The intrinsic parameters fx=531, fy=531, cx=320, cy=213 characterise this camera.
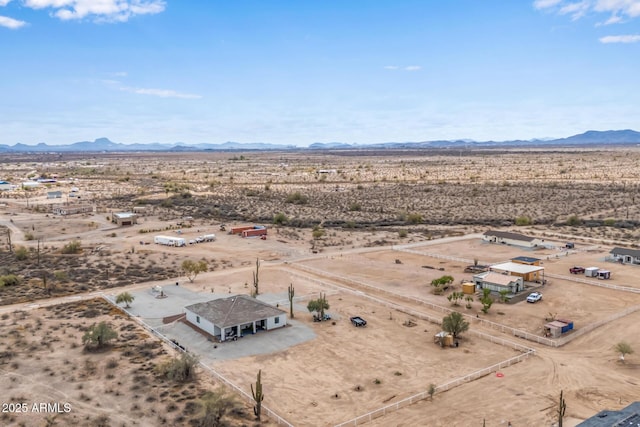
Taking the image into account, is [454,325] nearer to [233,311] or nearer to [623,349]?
[623,349]

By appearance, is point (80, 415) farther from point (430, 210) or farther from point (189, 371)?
point (430, 210)

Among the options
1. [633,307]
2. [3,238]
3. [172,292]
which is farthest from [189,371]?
[3,238]

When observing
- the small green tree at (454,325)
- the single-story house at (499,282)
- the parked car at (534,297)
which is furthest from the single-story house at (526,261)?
the small green tree at (454,325)

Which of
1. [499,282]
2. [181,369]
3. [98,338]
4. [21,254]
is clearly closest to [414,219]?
[499,282]

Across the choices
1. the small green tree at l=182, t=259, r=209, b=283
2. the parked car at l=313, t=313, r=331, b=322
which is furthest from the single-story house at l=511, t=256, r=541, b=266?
the small green tree at l=182, t=259, r=209, b=283

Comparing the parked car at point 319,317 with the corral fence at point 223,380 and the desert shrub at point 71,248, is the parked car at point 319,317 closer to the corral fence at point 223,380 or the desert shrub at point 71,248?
the corral fence at point 223,380

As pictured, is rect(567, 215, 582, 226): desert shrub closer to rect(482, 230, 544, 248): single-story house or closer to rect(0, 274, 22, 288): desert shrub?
rect(482, 230, 544, 248): single-story house
